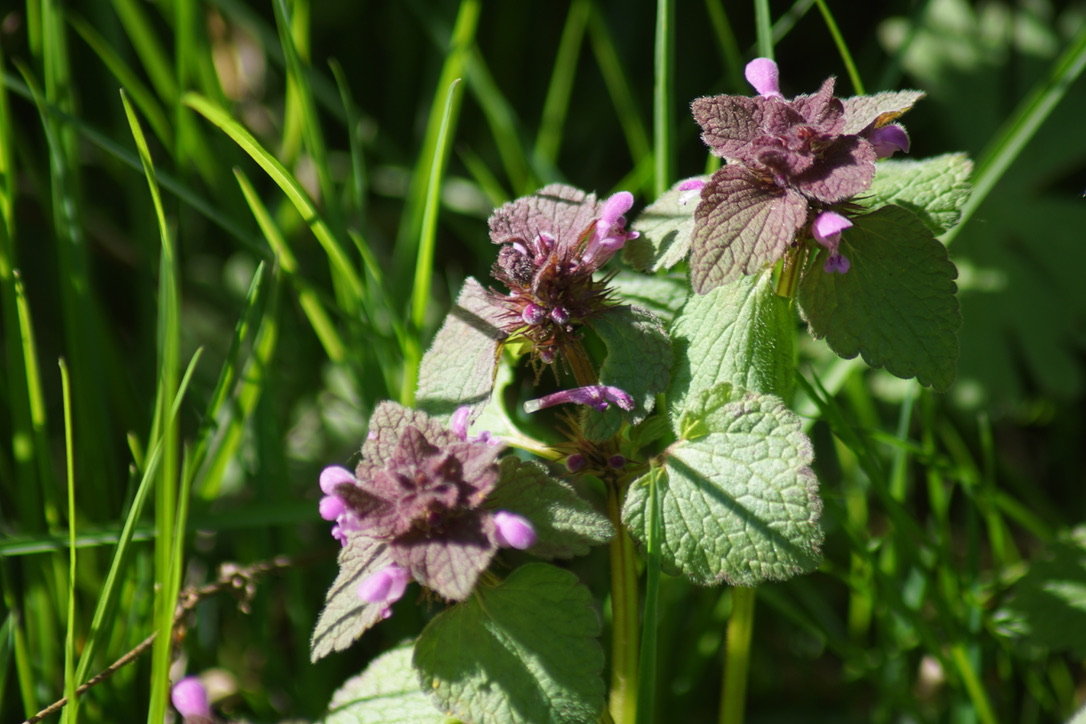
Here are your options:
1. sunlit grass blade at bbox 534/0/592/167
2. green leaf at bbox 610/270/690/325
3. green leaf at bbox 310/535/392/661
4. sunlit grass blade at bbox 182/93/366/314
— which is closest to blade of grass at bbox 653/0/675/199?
green leaf at bbox 610/270/690/325

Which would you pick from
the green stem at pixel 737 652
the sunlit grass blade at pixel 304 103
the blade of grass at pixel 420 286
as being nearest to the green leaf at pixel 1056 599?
the green stem at pixel 737 652

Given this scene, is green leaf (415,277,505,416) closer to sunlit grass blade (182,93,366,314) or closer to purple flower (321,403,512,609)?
purple flower (321,403,512,609)

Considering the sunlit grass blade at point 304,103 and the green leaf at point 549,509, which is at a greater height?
the sunlit grass blade at point 304,103

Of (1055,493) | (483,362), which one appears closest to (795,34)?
(1055,493)

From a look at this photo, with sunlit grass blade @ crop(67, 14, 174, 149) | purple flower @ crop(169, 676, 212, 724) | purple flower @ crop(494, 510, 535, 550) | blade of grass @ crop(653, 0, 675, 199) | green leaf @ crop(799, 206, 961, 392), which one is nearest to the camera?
purple flower @ crop(494, 510, 535, 550)

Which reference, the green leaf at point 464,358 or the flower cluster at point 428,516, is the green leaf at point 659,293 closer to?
the green leaf at point 464,358

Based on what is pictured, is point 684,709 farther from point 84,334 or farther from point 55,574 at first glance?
point 84,334
